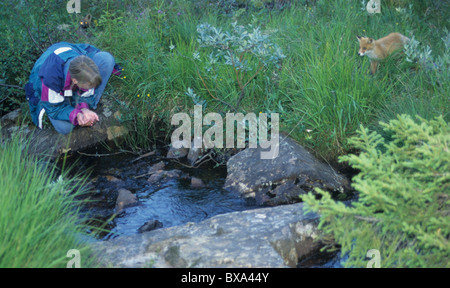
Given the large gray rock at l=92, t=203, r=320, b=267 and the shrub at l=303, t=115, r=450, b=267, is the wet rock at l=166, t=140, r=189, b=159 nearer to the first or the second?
the large gray rock at l=92, t=203, r=320, b=267

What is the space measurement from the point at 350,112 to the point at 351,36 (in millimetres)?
1475

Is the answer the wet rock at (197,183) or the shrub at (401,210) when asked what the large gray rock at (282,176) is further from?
the shrub at (401,210)

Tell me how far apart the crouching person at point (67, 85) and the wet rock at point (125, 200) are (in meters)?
1.04

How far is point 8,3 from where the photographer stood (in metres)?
5.64

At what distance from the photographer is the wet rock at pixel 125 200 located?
14.3 ft

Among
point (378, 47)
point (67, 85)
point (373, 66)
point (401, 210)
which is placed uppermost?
point (378, 47)

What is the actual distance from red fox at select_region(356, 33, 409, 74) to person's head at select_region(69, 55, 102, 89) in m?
2.80

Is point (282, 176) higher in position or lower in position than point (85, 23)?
Result: lower

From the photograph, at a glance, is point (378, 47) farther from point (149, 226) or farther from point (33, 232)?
point (33, 232)

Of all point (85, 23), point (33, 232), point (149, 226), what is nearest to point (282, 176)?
point (149, 226)

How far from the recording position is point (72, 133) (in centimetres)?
550

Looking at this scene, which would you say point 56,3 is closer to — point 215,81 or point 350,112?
point 215,81

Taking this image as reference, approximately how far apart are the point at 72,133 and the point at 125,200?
1567 mm

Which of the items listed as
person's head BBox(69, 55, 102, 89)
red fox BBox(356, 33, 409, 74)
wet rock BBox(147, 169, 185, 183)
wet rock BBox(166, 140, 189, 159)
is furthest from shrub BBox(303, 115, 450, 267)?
person's head BBox(69, 55, 102, 89)
